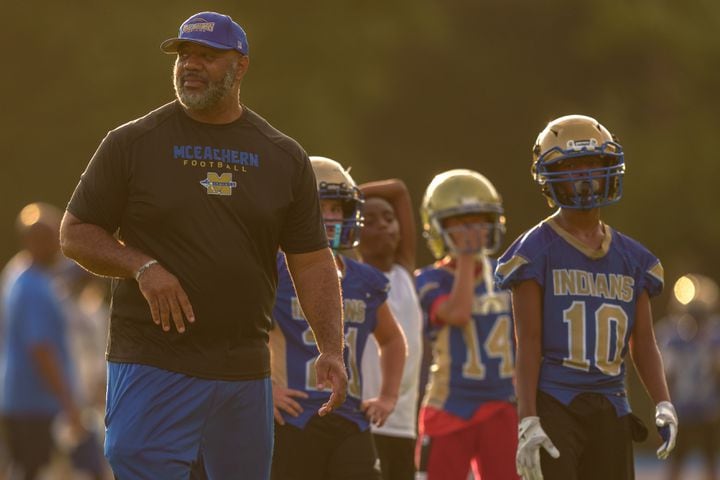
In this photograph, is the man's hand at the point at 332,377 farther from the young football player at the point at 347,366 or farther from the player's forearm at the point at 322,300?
the young football player at the point at 347,366

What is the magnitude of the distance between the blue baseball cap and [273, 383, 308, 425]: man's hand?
1.95m

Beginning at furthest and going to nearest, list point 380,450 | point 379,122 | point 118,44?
1. point 379,122
2. point 118,44
3. point 380,450

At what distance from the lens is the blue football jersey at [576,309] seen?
7141mm

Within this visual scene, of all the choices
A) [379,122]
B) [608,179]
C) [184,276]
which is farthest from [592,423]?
[379,122]

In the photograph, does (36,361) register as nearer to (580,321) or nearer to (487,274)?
(487,274)

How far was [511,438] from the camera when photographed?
30.0 feet

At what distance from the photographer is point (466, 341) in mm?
9453

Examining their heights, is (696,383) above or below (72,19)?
below

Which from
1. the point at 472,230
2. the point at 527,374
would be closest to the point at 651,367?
the point at 527,374

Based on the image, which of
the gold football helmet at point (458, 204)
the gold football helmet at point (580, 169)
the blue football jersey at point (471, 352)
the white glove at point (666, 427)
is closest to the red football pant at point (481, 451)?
the blue football jersey at point (471, 352)

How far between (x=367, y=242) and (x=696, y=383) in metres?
10.6

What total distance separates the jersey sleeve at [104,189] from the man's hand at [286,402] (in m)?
1.81

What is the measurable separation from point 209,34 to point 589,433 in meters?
2.30

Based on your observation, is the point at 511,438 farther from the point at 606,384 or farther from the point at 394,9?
the point at 394,9
